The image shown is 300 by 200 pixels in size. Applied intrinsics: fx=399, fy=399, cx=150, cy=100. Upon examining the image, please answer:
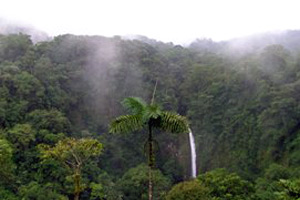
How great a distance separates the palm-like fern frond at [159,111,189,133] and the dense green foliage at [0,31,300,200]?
1608cm

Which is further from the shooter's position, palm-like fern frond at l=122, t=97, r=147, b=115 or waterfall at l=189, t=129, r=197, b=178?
waterfall at l=189, t=129, r=197, b=178

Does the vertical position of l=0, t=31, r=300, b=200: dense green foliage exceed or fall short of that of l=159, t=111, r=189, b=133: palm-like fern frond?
it falls short

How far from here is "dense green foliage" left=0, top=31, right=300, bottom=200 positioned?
113 ft

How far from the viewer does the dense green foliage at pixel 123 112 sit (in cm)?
3441

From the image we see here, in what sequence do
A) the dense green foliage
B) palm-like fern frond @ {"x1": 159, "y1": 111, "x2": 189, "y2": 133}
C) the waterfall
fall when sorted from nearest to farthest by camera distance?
1. palm-like fern frond @ {"x1": 159, "y1": 111, "x2": 189, "y2": 133}
2. the dense green foliage
3. the waterfall

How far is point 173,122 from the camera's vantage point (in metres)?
9.25

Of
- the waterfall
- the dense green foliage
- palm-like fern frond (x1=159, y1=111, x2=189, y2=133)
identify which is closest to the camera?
palm-like fern frond (x1=159, y1=111, x2=189, y2=133)

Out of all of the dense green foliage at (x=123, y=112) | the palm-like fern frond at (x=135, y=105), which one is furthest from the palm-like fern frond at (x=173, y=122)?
the dense green foliage at (x=123, y=112)

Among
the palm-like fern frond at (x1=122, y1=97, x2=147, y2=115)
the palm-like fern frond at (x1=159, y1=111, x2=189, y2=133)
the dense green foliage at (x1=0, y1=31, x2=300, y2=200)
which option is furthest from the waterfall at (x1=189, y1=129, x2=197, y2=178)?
the palm-like fern frond at (x1=122, y1=97, x2=147, y2=115)

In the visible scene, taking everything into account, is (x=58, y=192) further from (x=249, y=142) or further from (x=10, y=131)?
(x=249, y=142)

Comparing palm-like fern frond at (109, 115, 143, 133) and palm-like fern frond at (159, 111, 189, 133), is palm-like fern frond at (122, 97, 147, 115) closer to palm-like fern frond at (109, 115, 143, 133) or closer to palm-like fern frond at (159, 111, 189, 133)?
palm-like fern frond at (109, 115, 143, 133)

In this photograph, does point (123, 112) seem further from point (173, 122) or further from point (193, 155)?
point (173, 122)

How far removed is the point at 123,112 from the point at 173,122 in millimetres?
42763

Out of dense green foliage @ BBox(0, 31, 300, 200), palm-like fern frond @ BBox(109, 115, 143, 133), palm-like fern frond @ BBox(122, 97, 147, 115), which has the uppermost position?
palm-like fern frond @ BBox(122, 97, 147, 115)
